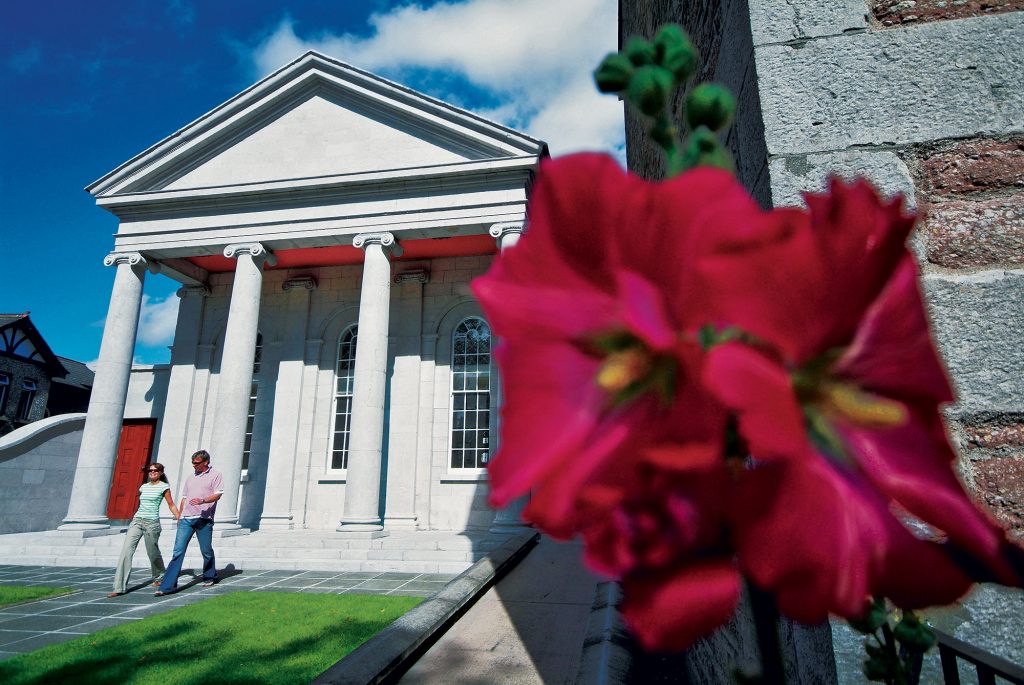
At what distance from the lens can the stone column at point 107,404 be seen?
1266 centimetres

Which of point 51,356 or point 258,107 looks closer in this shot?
point 258,107

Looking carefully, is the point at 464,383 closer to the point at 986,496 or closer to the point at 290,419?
the point at 290,419

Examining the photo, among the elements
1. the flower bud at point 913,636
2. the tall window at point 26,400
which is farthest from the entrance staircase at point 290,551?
the tall window at point 26,400

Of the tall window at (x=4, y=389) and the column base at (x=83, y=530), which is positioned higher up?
the tall window at (x=4, y=389)

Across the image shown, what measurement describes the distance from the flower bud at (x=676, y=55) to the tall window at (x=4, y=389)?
37.6m

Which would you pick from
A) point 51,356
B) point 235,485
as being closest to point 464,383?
point 235,485

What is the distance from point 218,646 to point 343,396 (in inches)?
424

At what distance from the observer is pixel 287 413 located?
1562 centimetres

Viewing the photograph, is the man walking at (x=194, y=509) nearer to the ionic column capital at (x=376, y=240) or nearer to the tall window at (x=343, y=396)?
the ionic column capital at (x=376, y=240)

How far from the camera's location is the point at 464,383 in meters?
15.5

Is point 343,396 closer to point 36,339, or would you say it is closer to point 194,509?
point 194,509

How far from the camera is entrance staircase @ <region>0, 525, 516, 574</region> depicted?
10.6m

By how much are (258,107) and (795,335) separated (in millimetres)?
17825

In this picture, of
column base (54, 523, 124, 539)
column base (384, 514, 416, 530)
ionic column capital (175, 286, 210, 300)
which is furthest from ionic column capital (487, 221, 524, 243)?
column base (54, 523, 124, 539)
